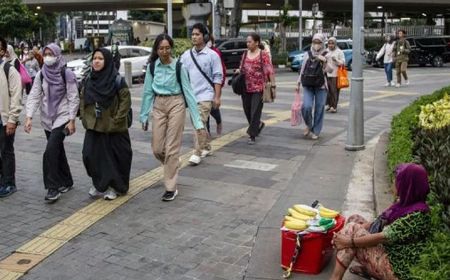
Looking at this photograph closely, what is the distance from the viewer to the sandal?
4.04m

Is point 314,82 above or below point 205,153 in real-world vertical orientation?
above

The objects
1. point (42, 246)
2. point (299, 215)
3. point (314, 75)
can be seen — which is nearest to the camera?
point (299, 215)

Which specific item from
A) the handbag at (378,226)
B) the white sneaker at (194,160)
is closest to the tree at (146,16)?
the white sneaker at (194,160)

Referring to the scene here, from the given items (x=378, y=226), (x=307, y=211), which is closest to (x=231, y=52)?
(x=307, y=211)

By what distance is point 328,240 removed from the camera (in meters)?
4.19

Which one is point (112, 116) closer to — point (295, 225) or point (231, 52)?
point (295, 225)

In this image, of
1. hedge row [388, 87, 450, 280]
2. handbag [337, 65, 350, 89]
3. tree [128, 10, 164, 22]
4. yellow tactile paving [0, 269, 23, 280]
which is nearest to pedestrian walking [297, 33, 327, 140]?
hedge row [388, 87, 450, 280]

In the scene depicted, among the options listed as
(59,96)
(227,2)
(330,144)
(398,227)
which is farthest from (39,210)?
(227,2)

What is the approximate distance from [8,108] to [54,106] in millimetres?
537

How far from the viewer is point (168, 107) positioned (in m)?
6.11

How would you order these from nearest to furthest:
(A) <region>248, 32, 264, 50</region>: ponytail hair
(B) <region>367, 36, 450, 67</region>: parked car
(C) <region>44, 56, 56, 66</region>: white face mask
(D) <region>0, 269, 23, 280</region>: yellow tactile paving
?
(D) <region>0, 269, 23, 280</region>: yellow tactile paving → (C) <region>44, 56, 56, 66</region>: white face mask → (A) <region>248, 32, 264, 50</region>: ponytail hair → (B) <region>367, 36, 450, 67</region>: parked car

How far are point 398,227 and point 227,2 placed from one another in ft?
85.4

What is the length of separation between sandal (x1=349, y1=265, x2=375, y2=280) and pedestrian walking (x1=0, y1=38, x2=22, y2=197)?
372 cm

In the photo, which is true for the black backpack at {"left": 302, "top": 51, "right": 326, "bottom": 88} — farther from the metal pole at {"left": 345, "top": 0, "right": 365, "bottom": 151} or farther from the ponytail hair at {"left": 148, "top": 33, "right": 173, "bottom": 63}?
the ponytail hair at {"left": 148, "top": 33, "right": 173, "bottom": 63}
